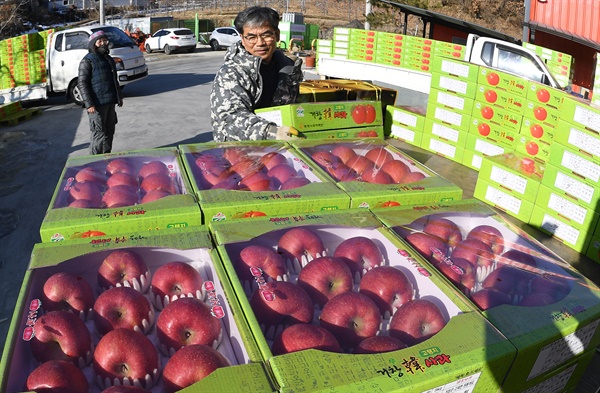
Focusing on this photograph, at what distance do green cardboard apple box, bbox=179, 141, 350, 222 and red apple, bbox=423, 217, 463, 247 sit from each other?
0.48 metres

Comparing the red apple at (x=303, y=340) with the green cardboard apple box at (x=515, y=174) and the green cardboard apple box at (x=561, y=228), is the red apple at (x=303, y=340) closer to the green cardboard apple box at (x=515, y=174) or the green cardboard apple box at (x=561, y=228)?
the green cardboard apple box at (x=561, y=228)

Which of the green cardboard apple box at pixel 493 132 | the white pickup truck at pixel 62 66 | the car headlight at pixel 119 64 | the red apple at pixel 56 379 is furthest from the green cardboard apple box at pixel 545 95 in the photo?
the car headlight at pixel 119 64

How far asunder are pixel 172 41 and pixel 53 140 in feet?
61.5

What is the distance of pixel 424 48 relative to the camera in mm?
14234

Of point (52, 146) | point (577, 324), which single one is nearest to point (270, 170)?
point (577, 324)

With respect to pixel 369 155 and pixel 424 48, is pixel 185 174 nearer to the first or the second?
pixel 369 155

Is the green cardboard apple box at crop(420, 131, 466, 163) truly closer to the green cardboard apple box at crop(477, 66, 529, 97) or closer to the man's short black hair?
the green cardboard apple box at crop(477, 66, 529, 97)

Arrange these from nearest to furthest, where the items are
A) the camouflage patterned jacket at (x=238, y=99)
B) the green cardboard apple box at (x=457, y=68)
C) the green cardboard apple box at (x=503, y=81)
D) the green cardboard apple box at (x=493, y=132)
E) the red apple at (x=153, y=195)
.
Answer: the red apple at (x=153, y=195), the camouflage patterned jacket at (x=238, y=99), the green cardboard apple box at (x=503, y=81), the green cardboard apple box at (x=493, y=132), the green cardboard apple box at (x=457, y=68)

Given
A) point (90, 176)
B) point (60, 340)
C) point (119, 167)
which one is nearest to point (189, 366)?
point (60, 340)

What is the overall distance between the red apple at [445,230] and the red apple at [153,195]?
1.49 m

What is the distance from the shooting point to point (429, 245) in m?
2.42

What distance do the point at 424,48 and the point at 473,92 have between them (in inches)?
316

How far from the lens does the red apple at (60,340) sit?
171 cm

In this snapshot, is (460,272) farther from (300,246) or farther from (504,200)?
(504,200)
